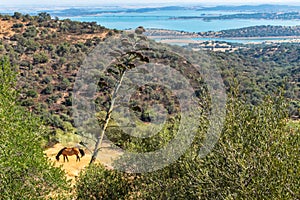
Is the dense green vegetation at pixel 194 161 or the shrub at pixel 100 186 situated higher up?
the dense green vegetation at pixel 194 161

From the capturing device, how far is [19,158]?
9125 mm

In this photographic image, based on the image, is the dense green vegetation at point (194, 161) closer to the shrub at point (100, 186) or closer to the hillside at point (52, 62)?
the shrub at point (100, 186)

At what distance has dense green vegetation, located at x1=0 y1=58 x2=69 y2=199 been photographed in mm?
8766

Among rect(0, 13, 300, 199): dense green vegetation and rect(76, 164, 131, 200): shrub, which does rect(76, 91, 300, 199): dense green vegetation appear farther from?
rect(76, 164, 131, 200): shrub

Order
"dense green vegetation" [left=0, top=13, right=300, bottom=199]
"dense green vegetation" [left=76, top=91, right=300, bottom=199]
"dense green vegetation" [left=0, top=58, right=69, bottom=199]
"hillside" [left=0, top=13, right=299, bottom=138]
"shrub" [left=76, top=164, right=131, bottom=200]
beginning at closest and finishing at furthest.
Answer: "dense green vegetation" [left=76, top=91, right=300, bottom=199] → "dense green vegetation" [left=0, top=13, right=300, bottom=199] → "dense green vegetation" [left=0, top=58, right=69, bottom=199] → "shrub" [left=76, top=164, right=131, bottom=200] → "hillside" [left=0, top=13, right=299, bottom=138]

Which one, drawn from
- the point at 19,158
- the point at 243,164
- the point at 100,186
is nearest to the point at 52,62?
the point at 100,186

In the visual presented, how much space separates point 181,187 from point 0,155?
177 inches

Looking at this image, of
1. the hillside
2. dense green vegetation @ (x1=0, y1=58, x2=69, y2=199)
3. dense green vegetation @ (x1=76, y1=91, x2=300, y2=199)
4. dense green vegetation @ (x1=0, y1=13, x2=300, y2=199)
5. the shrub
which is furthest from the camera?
the hillside

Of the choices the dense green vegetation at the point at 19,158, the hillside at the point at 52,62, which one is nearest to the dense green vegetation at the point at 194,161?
the dense green vegetation at the point at 19,158

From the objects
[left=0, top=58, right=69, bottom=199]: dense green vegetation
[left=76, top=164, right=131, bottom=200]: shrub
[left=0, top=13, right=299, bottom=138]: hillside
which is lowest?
[left=0, top=13, right=299, bottom=138]: hillside

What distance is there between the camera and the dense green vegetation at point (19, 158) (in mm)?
8766

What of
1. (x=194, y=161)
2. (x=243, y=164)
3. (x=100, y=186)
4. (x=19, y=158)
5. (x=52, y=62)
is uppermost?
(x=243, y=164)

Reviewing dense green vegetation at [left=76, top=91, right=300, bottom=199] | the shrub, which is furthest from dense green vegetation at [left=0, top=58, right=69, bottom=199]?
dense green vegetation at [left=76, top=91, right=300, bottom=199]

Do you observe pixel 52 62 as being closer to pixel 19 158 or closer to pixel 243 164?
pixel 19 158
